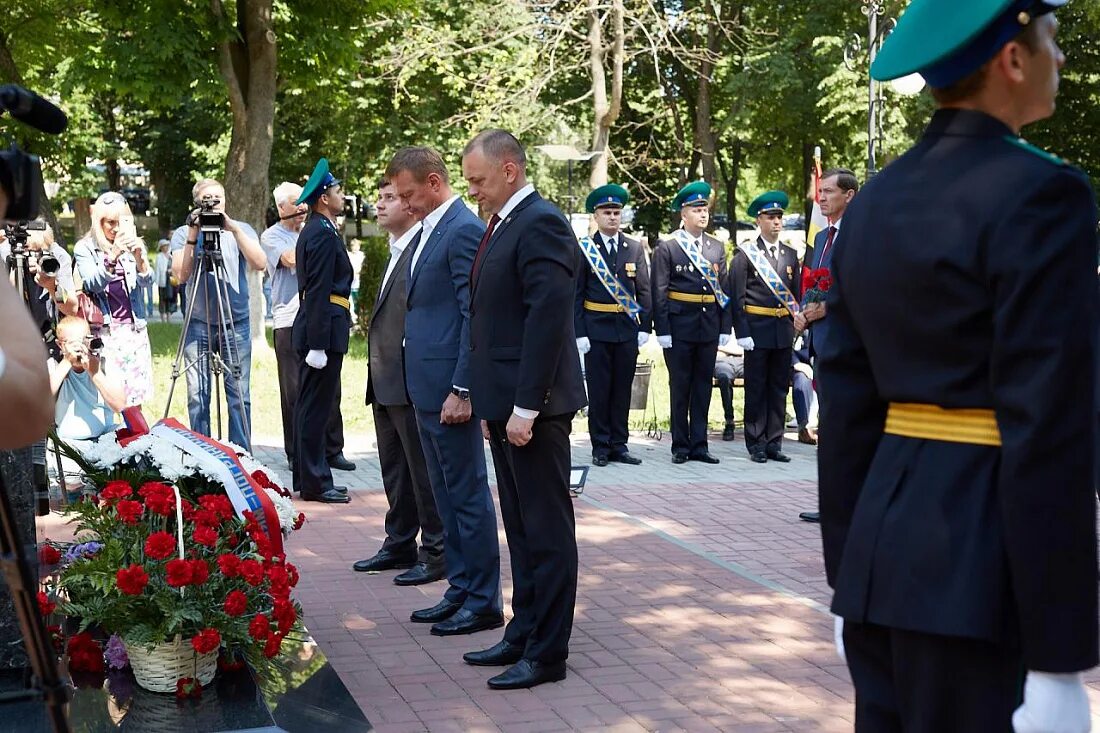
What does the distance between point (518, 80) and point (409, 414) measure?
596 inches

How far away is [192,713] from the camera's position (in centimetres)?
452

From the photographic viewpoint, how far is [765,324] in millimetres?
11117

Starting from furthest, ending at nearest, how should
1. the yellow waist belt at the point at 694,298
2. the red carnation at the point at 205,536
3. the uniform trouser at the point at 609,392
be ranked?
the yellow waist belt at the point at 694,298 → the uniform trouser at the point at 609,392 → the red carnation at the point at 205,536

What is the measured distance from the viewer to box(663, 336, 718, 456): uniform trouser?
442 inches

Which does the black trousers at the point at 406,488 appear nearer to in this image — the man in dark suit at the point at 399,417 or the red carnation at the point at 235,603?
the man in dark suit at the point at 399,417

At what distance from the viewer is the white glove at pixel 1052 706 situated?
2234 millimetres

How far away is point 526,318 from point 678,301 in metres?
6.07

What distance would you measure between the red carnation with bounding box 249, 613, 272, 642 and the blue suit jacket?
1.73 metres

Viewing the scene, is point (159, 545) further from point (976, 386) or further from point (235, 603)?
point (976, 386)

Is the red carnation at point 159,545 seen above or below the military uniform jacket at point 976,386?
below

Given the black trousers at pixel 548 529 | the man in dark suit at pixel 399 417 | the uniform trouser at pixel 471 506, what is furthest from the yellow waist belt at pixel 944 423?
the man in dark suit at pixel 399 417

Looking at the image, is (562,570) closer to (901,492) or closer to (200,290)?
(901,492)

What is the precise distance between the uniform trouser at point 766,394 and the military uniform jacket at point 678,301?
445 mm

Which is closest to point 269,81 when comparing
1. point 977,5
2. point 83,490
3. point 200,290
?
point 200,290
